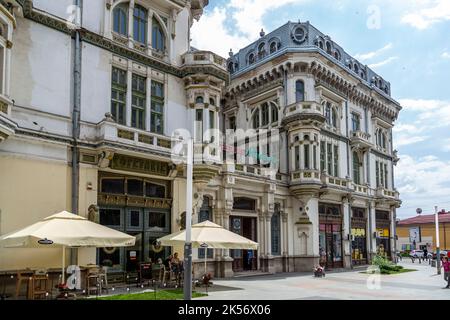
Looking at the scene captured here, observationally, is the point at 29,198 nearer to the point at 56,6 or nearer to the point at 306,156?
the point at 56,6

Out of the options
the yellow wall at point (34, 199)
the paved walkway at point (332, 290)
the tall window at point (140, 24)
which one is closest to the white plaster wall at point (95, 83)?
the tall window at point (140, 24)

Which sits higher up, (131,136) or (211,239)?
(131,136)

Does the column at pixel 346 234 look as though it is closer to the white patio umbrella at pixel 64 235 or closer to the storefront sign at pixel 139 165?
the storefront sign at pixel 139 165

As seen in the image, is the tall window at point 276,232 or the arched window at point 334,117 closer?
the tall window at point 276,232

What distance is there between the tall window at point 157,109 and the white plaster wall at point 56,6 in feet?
17.0

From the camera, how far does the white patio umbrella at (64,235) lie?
12875 mm

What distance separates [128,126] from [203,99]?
473 cm

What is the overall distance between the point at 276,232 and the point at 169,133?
11591 mm

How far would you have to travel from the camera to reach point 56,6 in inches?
726

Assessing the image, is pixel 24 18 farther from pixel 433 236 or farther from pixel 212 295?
pixel 433 236

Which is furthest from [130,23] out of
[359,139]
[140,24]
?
[359,139]

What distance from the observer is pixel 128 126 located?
20.0 m

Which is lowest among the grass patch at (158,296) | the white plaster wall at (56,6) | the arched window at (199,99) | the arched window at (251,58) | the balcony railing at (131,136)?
the grass patch at (158,296)
